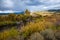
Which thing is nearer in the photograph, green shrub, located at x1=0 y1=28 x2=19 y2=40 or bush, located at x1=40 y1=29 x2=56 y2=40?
green shrub, located at x1=0 y1=28 x2=19 y2=40

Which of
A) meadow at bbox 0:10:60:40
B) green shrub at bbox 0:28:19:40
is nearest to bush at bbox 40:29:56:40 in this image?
meadow at bbox 0:10:60:40

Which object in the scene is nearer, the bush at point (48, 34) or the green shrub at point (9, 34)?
the green shrub at point (9, 34)

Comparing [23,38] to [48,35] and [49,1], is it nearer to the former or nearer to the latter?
[48,35]

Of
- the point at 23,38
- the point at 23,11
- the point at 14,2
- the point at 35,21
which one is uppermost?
the point at 14,2

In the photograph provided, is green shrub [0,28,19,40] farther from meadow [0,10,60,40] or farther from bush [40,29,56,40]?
bush [40,29,56,40]

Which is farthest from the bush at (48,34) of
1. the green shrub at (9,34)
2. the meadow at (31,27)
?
the green shrub at (9,34)

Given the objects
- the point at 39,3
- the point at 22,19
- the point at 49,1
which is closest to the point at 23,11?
the point at 22,19

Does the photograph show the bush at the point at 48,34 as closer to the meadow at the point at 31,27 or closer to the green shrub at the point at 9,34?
the meadow at the point at 31,27

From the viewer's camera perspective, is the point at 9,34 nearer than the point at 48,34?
Yes

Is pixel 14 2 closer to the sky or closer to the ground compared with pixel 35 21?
closer to the sky

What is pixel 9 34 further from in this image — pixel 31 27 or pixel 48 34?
pixel 48 34

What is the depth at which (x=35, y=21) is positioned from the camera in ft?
8.30

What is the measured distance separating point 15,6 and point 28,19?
1.03 feet

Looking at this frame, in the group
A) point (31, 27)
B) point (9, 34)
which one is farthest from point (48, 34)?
point (9, 34)
